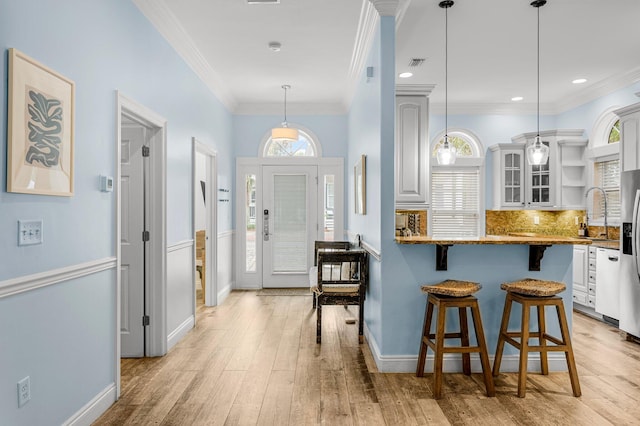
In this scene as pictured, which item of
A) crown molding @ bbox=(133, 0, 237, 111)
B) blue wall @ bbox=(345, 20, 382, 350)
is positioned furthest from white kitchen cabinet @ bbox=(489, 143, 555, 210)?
crown molding @ bbox=(133, 0, 237, 111)

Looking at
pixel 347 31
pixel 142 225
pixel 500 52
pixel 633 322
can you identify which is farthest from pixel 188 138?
pixel 633 322

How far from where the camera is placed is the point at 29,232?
2020mm

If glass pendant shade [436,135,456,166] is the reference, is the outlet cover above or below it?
below

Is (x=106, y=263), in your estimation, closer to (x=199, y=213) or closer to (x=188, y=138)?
(x=188, y=138)

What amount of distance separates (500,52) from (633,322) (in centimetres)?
302

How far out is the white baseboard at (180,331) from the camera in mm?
3922

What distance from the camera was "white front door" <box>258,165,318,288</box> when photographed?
685 cm

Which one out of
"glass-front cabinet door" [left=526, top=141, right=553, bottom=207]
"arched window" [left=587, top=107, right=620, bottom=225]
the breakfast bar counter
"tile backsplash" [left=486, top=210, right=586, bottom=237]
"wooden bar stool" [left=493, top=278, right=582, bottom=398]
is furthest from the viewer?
"tile backsplash" [left=486, top=210, right=586, bottom=237]

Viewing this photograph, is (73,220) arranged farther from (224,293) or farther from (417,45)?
(224,293)

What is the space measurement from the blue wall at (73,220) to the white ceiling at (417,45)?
0.60 meters

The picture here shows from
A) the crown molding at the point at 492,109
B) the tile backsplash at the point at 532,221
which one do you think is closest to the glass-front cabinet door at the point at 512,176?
the tile backsplash at the point at 532,221

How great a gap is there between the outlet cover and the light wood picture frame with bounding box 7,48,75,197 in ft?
2.86

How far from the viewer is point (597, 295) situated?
4.96 m

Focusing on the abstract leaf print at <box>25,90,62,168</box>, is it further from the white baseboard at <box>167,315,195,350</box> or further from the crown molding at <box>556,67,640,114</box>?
the crown molding at <box>556,67,640,114</box>
